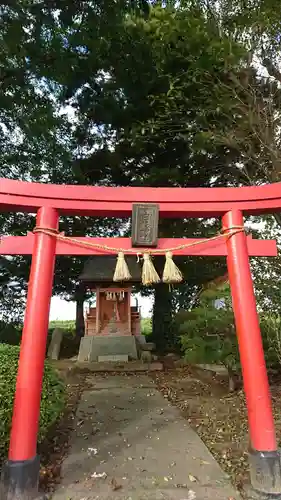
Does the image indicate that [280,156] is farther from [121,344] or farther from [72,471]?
[121,344]

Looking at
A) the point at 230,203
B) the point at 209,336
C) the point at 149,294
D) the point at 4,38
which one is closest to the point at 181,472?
the point at 230,203

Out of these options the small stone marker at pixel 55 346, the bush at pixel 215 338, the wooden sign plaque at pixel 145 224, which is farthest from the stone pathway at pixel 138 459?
the small stone marker at pixel 55 346

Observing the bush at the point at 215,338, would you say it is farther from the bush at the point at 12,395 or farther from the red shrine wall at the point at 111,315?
the red shrine wall at the point at 111,315

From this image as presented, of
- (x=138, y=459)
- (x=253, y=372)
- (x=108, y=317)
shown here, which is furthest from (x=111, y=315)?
(x=253, y=372)

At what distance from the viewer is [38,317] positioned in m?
3.40

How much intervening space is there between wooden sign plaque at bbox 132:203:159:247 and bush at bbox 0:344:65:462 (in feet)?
5.71

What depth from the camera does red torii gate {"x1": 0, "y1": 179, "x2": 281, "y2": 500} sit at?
3.10 meters

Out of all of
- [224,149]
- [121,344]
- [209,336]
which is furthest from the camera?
[121,344]

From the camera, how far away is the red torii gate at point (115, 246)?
3102mm

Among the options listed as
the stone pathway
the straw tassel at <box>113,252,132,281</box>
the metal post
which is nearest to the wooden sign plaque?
the straw tassel at <box>113,252,132,281</box>

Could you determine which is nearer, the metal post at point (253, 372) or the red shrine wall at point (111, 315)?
the metal post at point (253, 372)

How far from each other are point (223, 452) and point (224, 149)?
779cm

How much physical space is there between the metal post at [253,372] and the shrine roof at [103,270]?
24.5 feet

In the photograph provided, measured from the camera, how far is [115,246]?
3877 mm
